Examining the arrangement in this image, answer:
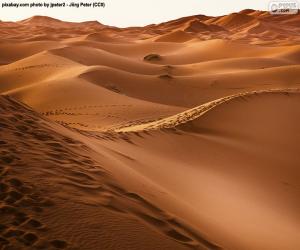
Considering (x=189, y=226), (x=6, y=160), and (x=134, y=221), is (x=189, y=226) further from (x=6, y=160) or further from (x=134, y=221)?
(x=6, y=160)

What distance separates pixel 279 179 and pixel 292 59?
55.5 feet

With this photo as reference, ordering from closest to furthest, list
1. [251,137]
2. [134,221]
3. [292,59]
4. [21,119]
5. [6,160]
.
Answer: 1. [134,221]
2. [6,160]
3. [21,119]
4. [251,137]
5. [292,59]

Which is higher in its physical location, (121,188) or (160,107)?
(121,188)

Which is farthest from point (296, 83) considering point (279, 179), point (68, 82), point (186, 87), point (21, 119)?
point (21, 119)

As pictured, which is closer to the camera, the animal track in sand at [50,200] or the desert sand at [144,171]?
the animal track in sand at [50,200]

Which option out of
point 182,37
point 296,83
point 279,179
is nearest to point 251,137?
point 279,179

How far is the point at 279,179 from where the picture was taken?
564cm

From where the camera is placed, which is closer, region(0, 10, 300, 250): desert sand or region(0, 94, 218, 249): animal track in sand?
region(0, 94, 218, 249): animal track in sand

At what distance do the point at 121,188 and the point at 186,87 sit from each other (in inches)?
424

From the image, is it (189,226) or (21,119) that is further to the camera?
(21,119)

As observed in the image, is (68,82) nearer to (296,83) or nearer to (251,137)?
(251,137)

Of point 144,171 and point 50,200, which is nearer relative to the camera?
point 50,200

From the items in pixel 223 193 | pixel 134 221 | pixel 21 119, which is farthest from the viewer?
pixel 223 193

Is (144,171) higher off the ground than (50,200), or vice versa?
(50,200)
